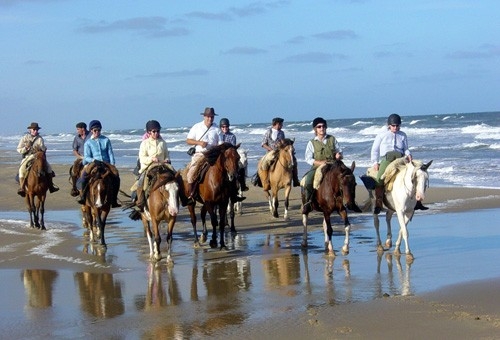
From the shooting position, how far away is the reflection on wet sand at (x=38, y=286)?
985 centimetres

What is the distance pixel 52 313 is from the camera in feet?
30.2

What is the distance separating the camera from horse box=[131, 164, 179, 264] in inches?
476

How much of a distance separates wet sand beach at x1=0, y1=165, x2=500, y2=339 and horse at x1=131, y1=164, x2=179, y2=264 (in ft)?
1.11

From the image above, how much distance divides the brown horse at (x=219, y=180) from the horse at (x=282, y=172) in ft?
11.2

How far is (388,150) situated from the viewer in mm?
12891

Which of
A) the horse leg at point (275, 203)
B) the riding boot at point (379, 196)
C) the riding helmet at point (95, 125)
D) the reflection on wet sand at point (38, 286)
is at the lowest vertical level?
the reflection on wet sand at point (38, 286)

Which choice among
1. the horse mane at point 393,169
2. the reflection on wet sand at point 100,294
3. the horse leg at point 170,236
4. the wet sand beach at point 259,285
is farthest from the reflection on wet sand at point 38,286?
the horse mane at point 393,169

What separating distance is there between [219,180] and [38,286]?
12.6 feet

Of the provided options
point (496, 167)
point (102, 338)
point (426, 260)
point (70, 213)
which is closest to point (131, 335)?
point (102, 338)

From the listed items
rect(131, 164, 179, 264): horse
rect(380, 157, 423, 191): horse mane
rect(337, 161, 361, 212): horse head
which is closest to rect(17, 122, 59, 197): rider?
rect(131, 164, 179, 264): horse

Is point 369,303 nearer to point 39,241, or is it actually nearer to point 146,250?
point 146,250

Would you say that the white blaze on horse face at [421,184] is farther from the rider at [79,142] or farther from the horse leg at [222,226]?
the rider at [79,142]

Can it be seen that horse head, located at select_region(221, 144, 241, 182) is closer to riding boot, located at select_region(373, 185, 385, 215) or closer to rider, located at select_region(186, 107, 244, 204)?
rider, located at select_region(186, 107, 244, 204)

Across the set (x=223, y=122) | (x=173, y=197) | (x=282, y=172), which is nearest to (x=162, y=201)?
(x=173, y=197)
